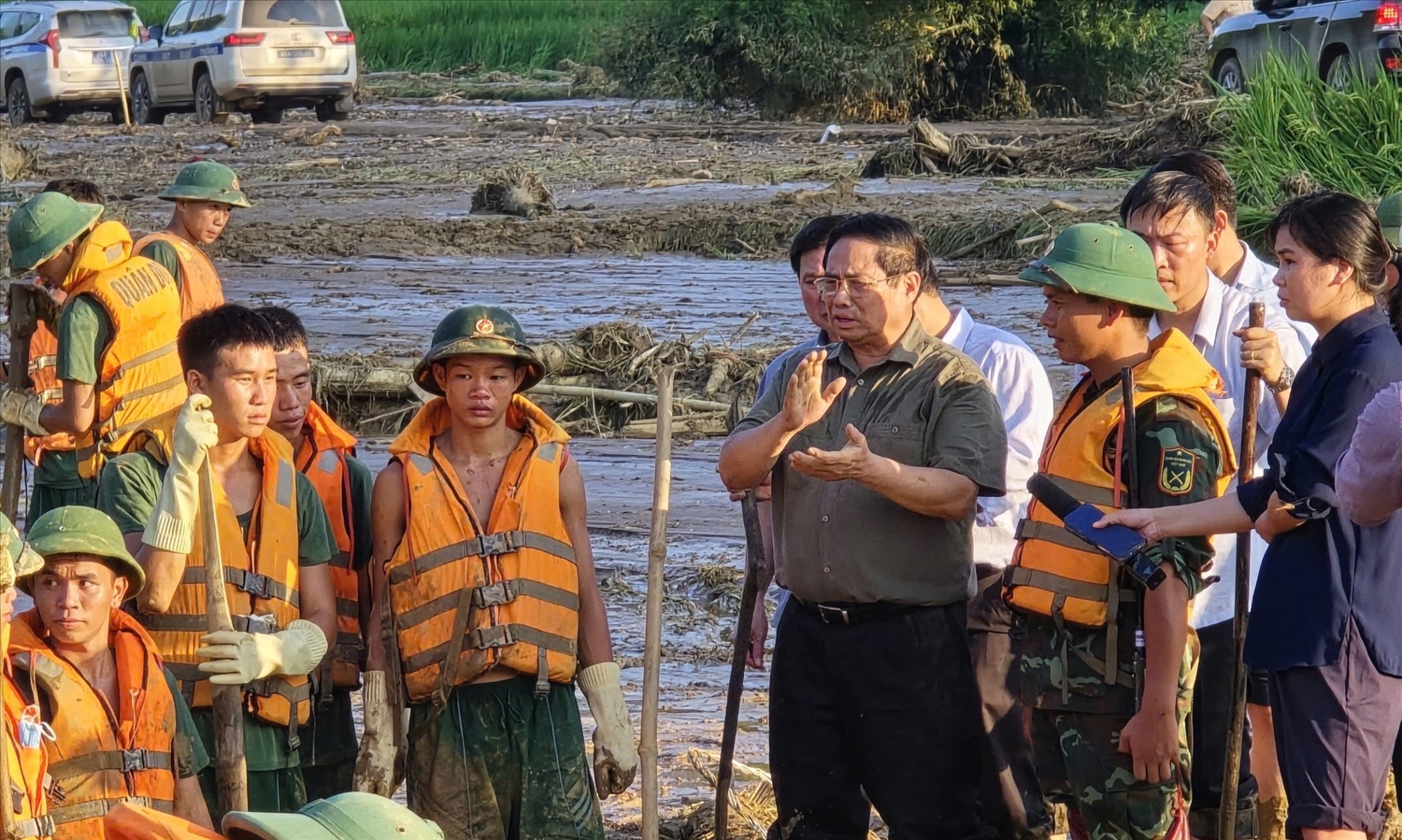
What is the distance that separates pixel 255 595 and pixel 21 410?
7.79 feet

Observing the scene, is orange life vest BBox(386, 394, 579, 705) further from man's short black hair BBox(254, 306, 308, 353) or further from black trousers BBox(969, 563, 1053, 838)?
black trousers BBox(969, 563, 1053, 838)

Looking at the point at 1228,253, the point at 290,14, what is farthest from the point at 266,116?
the point at 1228,253

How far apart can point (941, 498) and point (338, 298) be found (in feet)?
36.2

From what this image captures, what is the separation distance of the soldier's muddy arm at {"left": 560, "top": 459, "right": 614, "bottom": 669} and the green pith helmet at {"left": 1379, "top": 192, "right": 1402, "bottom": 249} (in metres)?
2.47

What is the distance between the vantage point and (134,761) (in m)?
3.94

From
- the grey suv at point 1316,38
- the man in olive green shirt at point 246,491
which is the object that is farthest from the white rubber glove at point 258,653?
the grey suv at point 1316,38

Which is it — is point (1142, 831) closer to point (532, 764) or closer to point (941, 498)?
point (941, 498)

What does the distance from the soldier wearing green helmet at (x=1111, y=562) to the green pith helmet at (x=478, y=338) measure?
4.18 feet

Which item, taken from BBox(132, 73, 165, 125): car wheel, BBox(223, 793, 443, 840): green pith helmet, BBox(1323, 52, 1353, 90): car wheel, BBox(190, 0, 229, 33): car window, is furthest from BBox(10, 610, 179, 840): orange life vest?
BBox(132, 73, 165, 125): car wheel

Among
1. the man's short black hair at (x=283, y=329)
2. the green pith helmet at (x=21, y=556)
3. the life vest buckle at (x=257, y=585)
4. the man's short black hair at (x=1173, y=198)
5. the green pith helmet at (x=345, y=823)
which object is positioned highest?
the man's short black hair at (x=1173, y=198)

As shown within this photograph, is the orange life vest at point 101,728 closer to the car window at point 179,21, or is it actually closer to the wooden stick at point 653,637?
the wooden stick at point 653,637

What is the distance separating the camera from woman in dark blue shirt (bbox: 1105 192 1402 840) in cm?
419

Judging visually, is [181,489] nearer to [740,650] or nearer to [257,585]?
[257,585]

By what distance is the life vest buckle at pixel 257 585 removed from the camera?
4422 mm
